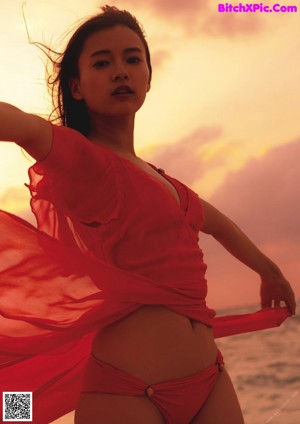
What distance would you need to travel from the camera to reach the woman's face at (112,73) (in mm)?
1886

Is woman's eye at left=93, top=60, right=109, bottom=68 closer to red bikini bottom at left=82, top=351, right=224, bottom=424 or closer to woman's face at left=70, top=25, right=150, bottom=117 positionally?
woman's face at left=70, top=25, right=150, bottom=117

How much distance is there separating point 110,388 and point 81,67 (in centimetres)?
93

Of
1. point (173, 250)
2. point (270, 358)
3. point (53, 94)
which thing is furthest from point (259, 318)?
point (270, 358)

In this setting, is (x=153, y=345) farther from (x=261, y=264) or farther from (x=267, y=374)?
(x=267, y=374)

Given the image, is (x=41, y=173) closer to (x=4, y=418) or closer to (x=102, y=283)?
(x=102, y=283)

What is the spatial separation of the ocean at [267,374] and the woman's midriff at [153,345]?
61.9 inches

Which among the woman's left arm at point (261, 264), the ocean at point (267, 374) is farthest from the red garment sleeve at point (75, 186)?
the ocean at point (267, 374)

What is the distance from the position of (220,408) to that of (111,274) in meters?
0.48

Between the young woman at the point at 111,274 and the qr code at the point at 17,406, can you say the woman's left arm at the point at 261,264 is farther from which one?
the qr code at the point at 17,406

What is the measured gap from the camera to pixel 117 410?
5.30ft

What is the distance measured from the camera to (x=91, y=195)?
5.76 feet

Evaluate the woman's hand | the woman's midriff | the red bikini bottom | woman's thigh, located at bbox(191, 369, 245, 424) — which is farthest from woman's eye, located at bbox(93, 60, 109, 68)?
the woman's hand

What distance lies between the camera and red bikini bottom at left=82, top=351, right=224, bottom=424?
1.64 m

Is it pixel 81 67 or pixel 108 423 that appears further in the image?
pixel 81 67
